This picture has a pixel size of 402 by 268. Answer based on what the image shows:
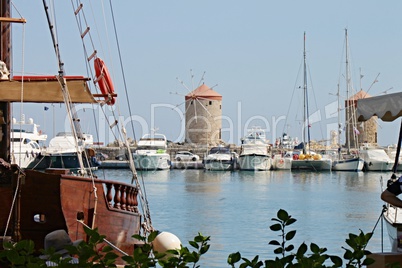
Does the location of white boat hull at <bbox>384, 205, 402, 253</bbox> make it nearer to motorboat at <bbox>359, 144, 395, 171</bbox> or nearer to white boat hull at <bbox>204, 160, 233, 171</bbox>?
white boat hull at <bbox>204, 160, 233, 171</bbox>

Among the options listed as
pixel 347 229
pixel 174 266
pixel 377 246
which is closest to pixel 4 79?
pixel 174 266

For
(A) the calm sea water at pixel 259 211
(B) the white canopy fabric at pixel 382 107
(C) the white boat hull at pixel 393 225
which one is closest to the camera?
(B) the white canopy fabric at pixel 382 107

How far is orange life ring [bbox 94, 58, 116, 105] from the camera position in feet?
41.6

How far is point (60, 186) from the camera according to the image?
9.76 metres

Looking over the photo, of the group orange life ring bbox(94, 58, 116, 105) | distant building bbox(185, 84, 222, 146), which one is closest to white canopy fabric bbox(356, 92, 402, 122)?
orange life ring bbox(94, 58, 116, 105)

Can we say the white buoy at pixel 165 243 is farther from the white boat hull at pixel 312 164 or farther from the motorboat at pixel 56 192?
the white boat hull at pixel 312 164

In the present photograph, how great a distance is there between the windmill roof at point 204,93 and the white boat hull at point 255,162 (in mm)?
31891

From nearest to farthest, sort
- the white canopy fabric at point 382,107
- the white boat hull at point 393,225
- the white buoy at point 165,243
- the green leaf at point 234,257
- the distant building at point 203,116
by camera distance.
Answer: the green leaf at point 234,257
the white canopy fabric at point 382,107
the white boat hull at point 393,225
the white buoy at point 165,243
the distant building at point 203,116

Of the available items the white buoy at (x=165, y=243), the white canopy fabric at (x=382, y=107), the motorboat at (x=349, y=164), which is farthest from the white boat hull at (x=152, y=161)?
the white canopy fabric at (x=382, y=107)

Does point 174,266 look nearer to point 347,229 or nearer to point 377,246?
point 377,246

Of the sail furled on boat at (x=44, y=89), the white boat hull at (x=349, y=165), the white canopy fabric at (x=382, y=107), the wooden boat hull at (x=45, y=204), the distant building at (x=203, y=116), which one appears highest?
the distant building at (x=203, y=116)

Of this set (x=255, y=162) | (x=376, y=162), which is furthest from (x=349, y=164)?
(x=255, y=162)

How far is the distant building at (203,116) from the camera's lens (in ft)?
332

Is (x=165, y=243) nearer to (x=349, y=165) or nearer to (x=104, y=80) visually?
(x=104, y=80)
